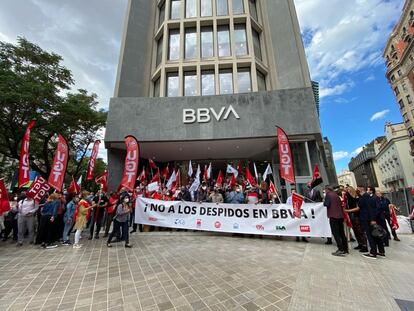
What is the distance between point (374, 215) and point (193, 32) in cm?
1909

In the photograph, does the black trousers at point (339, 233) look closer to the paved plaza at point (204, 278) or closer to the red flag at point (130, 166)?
the paved plaza at point (204, 278)

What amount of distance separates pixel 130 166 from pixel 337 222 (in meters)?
7.29

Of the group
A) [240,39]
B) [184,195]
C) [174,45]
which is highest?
[240,39]

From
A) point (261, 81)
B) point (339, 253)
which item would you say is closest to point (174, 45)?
point (261, 81)

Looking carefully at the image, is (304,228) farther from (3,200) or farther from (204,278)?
(3,200)

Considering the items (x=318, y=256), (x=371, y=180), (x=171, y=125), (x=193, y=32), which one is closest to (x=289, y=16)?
(x=193, y=32)

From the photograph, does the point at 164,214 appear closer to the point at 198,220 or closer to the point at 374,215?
the point at 198,220

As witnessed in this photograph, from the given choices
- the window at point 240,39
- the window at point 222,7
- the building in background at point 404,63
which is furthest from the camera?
the building in background at point 404,63

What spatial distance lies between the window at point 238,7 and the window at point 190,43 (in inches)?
172

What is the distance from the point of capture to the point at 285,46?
15.8m

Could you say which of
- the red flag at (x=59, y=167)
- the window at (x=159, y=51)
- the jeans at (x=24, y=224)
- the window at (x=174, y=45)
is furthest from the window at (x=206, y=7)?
the jeans at (x=24, y=224)

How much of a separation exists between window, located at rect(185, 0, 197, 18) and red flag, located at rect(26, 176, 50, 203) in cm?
1843

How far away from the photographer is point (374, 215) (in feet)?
17.0

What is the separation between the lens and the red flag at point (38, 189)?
6.90 metres
